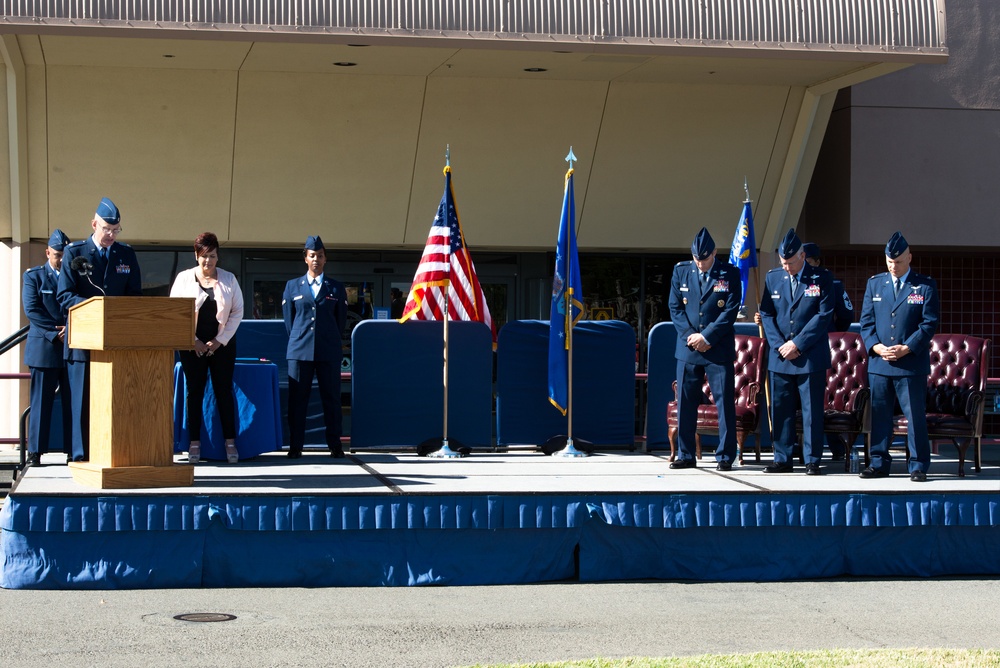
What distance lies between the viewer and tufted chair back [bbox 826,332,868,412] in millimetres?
11180

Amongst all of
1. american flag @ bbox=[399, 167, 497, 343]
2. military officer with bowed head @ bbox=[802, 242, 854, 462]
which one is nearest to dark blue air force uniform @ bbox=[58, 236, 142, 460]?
american flag @ bbox=[399, 167, 497, 343]

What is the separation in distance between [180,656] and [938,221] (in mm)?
13051

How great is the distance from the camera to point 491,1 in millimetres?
12711

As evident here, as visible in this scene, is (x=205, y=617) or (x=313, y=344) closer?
(x=205, y=617)

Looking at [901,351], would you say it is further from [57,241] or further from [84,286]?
[57,241]

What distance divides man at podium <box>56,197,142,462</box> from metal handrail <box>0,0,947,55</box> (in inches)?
152

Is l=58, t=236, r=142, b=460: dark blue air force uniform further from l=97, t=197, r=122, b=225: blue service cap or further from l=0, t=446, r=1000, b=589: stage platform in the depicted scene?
l=0, t=446, r=1000, b=589: stage platform

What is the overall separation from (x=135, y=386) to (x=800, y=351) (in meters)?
4.60

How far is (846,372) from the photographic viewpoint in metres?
11.2

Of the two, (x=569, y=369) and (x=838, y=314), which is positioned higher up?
(x=838, y=314)

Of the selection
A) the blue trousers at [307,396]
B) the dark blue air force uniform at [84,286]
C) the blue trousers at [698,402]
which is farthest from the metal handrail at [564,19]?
the blue trousers at [698,402]

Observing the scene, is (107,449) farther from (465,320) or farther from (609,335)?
(609,335)

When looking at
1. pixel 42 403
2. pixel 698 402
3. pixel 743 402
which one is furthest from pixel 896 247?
pixel 42 403

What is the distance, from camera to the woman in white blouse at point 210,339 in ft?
31.0
